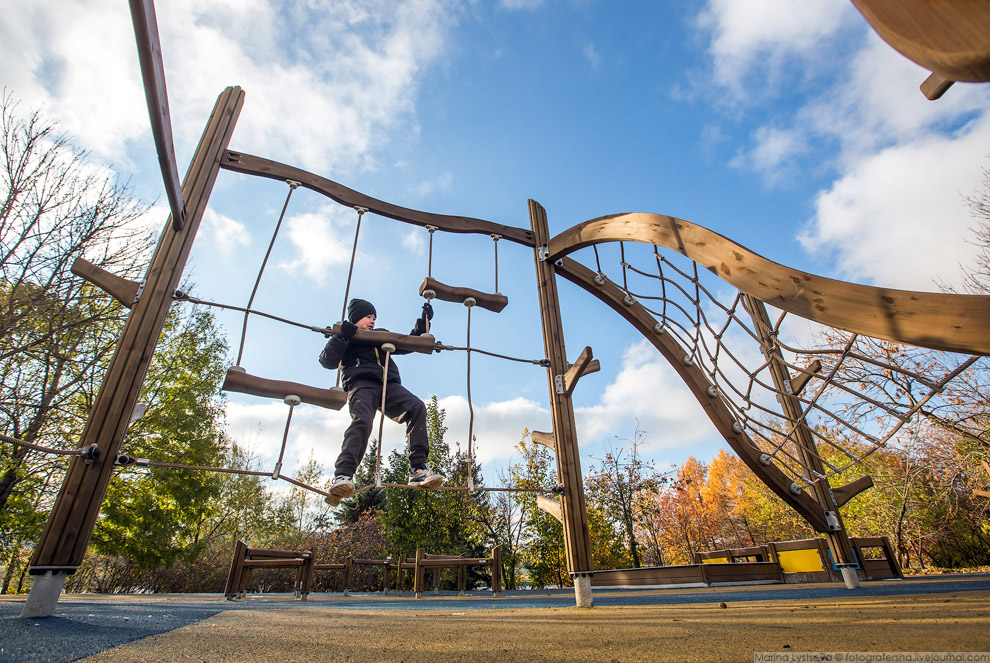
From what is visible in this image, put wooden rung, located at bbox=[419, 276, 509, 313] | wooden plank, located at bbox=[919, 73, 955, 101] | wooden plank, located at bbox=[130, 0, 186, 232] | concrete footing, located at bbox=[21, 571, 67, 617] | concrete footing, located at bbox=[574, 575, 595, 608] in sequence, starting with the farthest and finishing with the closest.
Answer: wooden rung, located at bbox=[419, 276, 509, 313] → concrete footing, located at bbox=[574, 575, 595, 608] → concrete footing, located at bbox=[21, 571, 67, 617] → wooden plank, located at bbox=[130, 0, 186, 232] → wooden plank, located at bbox=[919, 73, 955, 101]

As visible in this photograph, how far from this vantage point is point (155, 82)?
1.58 m

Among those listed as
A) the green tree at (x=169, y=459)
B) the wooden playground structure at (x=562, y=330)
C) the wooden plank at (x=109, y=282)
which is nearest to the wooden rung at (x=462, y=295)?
the wooden playground structure at (x=562, y=330)

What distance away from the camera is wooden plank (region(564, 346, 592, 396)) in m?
3.26

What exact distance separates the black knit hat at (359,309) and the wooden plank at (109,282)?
1.40m

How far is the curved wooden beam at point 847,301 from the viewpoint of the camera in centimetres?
120

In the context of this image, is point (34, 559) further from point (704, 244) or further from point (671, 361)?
point (671, 361)

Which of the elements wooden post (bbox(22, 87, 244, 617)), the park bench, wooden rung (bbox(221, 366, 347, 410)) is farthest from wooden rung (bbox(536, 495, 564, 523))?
the park bench

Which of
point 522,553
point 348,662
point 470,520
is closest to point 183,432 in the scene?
point 470,520

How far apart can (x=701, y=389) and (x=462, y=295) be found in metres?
1.98

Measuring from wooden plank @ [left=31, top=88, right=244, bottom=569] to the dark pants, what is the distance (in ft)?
3.70

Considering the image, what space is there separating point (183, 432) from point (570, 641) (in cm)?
1213

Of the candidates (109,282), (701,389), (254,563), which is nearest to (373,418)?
(109,282)

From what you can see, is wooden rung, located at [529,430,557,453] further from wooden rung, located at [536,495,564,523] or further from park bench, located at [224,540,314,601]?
park bench, located at [224,540,314,601]

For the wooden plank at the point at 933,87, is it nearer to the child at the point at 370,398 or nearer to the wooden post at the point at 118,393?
the child at the point at 370,398
